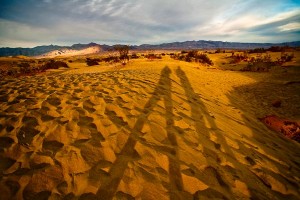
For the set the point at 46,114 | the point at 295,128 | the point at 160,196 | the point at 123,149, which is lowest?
the point at 295,128

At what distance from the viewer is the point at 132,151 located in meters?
3.03

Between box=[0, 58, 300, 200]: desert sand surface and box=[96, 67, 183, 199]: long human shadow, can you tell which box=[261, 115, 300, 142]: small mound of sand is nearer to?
box=[0, 58, 300, 200]: desert sand surface

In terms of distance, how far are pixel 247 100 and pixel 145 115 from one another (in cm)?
565

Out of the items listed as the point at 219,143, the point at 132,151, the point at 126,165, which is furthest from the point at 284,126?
the point at 126,165

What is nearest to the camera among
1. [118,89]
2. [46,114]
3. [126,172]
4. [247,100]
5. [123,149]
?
[126,172]

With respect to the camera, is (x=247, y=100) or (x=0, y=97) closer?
(x=0, y=97)

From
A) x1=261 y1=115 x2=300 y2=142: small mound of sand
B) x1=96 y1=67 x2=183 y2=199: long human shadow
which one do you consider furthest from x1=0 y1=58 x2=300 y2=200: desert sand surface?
x1=261 y1=115 x2=300 y2=142: small mound of sand

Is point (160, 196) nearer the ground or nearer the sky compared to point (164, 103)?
nearer the ground

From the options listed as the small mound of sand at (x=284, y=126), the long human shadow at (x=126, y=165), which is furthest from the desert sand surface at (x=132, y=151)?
the small mound of sand at (x=284, y=126)

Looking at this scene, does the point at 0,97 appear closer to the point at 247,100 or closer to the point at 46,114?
the point at 46,114

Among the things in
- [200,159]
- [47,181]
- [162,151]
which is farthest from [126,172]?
[200,159]

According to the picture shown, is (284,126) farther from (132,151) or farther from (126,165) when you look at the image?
(126,165)

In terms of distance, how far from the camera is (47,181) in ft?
7.97

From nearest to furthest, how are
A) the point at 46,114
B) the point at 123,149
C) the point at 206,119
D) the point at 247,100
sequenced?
the point at 123,149, the point at 46,114, the point at 206,119, the point at 247,100
